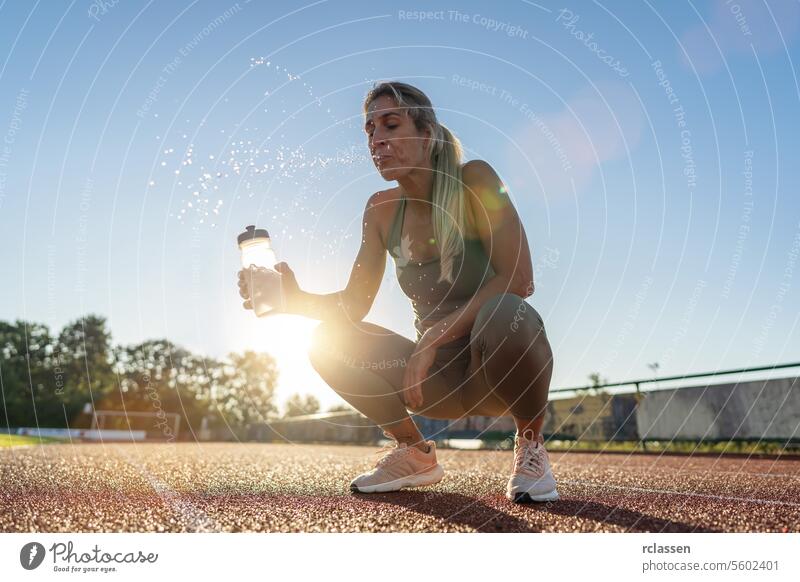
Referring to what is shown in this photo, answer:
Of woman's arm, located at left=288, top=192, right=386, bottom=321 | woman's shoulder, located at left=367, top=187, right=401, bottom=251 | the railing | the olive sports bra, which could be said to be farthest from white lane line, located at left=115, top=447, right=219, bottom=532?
the railing

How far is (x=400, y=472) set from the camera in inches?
131

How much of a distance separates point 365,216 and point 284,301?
76 cm

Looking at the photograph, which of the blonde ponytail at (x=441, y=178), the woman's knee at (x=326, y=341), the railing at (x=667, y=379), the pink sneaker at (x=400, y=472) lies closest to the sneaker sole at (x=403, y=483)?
the pink sneaker at (x=400, y=472)

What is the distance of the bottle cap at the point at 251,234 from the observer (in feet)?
10.7

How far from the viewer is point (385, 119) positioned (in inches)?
122

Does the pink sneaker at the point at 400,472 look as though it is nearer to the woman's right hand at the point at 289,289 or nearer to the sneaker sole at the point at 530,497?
the sneaker sole at the point at 530,497

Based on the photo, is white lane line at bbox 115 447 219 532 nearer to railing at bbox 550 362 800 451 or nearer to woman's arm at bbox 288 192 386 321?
woman's arm at bbox 288 192 386 321

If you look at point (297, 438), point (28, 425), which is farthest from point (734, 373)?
point (28, 425)

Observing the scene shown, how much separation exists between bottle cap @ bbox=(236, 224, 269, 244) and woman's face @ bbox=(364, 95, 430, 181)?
73cm

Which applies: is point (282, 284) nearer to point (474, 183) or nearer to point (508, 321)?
point (474, 183)

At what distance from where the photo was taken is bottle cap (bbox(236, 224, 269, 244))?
10.7ft

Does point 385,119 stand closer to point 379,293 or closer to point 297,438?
point 379,293

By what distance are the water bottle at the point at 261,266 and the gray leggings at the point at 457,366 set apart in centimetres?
34
